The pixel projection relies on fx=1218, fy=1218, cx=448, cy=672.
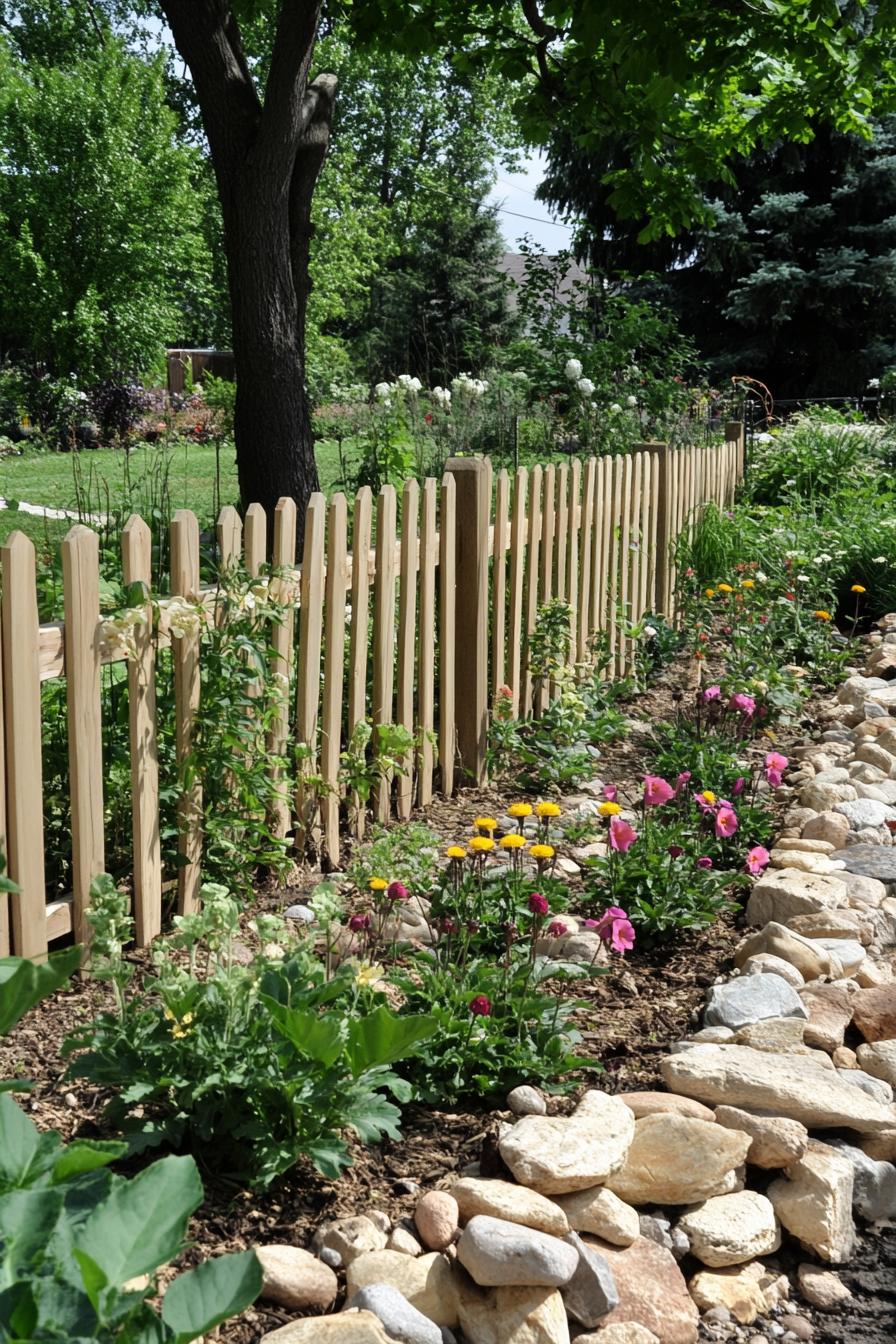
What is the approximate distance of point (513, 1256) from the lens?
1953mm

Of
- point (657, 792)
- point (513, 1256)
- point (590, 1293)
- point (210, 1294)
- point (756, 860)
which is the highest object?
point (210, 1294)

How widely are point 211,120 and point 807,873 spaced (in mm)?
4785

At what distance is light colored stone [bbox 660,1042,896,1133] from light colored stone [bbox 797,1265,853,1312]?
336 millimetres

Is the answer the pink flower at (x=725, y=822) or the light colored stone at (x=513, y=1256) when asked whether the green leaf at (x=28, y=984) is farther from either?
the pink flower at (x=725, y=822)

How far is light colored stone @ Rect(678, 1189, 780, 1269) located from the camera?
2230mm

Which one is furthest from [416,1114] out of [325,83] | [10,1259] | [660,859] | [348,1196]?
[325,83]

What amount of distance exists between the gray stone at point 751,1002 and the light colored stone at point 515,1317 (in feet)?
3.35

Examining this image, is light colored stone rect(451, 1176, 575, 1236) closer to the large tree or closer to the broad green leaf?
the broad green leaf

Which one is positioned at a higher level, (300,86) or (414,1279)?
(300,86)

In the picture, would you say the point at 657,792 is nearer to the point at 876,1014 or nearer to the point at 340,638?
the point at 876,1014

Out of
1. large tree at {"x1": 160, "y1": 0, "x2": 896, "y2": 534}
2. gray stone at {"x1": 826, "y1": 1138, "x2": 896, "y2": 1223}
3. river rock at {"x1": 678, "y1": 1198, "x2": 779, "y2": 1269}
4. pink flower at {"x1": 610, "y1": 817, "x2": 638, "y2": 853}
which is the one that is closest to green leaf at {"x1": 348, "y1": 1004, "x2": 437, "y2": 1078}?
river rock at {"x1": 678, "y1": 1198, "x2": 779, "y2": 1269}

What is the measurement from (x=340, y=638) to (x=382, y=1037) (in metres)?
1.96

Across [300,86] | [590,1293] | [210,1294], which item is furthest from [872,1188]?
[300,86]

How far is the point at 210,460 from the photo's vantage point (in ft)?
49.9
